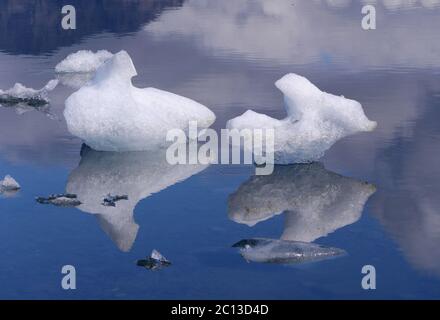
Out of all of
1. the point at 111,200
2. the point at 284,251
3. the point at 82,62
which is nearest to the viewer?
the point at 284,251

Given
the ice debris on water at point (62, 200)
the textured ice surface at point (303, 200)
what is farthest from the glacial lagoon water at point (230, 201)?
the ice debris on water at point (62, 200)

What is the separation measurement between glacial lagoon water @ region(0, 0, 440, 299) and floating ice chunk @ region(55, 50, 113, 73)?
41cm

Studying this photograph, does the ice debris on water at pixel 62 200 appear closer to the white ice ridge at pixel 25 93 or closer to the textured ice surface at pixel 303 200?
the textured ice surface at pixel 303 200

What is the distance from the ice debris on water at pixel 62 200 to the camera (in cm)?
1186

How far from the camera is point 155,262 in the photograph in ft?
32.3

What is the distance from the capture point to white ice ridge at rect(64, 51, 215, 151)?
13430 mm

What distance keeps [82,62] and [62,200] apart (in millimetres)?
10165

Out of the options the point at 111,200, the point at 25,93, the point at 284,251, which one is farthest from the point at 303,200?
the point at 25,93

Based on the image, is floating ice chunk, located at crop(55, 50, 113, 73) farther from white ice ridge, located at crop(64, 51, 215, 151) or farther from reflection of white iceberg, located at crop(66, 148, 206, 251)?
reflection of white iceberg, located at crop(66, 148, 206, 251)

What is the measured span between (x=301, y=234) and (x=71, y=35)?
19.3 meters

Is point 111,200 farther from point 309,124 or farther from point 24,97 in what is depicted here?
point 24,97

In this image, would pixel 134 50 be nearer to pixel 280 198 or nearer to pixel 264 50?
pixel 264 50

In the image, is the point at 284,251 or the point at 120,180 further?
the point at 120,180

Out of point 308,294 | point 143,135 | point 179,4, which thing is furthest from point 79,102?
point 179,4
